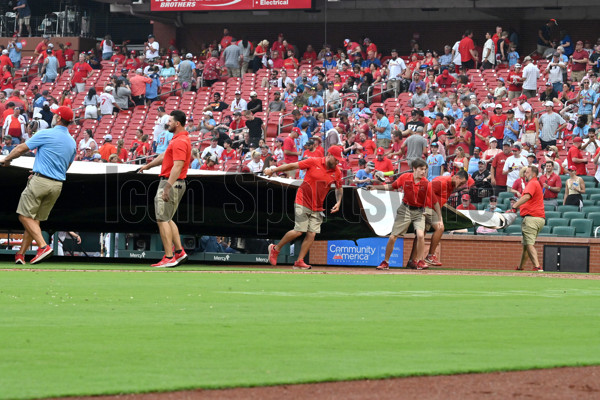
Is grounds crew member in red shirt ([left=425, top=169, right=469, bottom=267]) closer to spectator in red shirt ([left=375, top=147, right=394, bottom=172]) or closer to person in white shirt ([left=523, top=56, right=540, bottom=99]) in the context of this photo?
spectator in red shirt ([left=375, top=147, right=394, bottom=172])

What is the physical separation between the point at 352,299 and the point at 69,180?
8250 mm

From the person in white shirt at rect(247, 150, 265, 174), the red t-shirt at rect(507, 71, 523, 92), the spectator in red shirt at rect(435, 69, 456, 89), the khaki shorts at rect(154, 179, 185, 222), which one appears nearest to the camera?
the khaki shorts at rect(154, 179, 185, 222)

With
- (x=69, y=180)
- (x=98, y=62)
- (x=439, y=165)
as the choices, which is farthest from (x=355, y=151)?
(x=98, y=62)

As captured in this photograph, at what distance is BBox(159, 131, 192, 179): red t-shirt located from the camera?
44.4 feet

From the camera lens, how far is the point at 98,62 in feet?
129

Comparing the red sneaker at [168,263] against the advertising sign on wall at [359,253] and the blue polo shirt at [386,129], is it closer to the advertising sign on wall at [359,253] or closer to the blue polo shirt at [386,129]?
the advertising sign on wall at [359,253]

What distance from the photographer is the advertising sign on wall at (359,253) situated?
1916 cm

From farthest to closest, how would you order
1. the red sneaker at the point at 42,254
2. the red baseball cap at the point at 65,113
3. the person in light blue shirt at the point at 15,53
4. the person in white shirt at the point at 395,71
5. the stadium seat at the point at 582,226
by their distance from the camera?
1. the person in light blue shirt at the point at 15,53
2. the person in white shirt at the point at 395,71
3. the stadium seat at the point at 582,226
4. the red sneaker at the point at 42,254
5. the red baseball cap at the point at 65,113

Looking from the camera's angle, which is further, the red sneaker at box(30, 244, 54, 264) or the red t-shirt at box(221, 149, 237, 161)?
the red t-shirt at box(221, 149, 237, 161)

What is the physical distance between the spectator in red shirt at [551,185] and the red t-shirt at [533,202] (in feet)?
13.9

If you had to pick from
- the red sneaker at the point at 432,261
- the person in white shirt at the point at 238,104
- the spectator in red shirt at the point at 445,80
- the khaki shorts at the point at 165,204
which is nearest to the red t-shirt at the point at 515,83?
the spectator in red shirt at the point at 445,80

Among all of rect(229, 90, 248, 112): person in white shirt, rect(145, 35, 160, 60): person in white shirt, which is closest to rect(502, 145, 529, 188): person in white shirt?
rect(229, 90, 248, 112): person in white shirt

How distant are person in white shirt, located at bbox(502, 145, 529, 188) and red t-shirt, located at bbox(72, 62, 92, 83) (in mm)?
19044

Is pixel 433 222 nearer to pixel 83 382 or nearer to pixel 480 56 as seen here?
pixel 83 382
